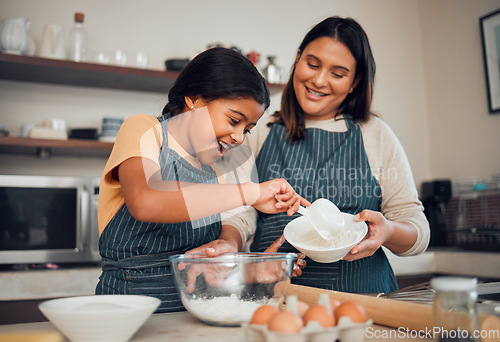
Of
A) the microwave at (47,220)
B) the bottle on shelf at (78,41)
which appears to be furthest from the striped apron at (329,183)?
the bottle on shelf at (78,41)

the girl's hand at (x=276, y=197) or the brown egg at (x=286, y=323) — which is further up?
the girl's hand at (x=276, y=197)

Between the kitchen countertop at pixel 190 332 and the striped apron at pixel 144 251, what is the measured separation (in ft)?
0.61

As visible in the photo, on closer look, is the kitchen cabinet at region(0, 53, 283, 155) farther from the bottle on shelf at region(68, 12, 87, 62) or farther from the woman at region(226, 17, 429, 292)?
the woman at region(226, 17, 429, 292)

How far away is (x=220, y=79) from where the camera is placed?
1.03 m

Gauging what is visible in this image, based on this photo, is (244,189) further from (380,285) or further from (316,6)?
(316,6)

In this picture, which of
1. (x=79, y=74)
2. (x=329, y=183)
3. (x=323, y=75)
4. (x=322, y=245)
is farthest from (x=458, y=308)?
(x=79, y=74)

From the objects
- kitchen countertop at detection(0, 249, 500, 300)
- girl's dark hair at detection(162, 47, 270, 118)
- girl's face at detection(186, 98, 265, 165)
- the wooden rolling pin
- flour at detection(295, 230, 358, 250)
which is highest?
girl's dark hair at detection(162, 47, 270, 118)

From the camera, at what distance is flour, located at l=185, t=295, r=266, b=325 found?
0.71 meters

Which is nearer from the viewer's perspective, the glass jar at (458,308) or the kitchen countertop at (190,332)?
the glass jar at (458,308)

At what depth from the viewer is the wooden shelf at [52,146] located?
2162 mm

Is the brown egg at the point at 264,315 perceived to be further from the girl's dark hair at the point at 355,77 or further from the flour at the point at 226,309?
the girl's dark hair at the point at 355,77

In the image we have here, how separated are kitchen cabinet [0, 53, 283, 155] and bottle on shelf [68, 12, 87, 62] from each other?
0.11 meters

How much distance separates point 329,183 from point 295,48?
80.3 inches

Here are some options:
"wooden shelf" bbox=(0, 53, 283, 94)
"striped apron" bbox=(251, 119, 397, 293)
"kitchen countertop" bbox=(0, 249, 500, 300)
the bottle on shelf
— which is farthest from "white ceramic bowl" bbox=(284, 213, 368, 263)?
the bottle on shelf
